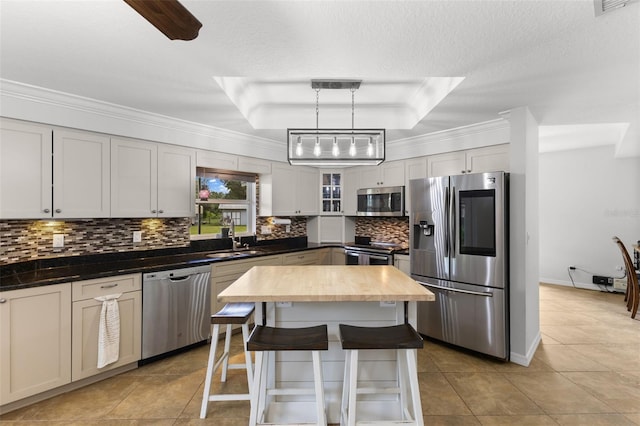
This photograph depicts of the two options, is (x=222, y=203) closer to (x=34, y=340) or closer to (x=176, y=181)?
(x=176, y=181)

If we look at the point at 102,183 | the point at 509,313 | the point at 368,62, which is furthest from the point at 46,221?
the point at 509,313

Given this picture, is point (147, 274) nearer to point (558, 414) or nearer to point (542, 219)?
point (558, 414)

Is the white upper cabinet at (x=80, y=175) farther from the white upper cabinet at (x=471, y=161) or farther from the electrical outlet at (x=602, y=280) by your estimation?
the electrical outlet at (x=602, y=280)

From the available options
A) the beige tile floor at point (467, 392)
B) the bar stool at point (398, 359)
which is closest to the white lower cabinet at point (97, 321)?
the beige tile floor at point (467, 392)

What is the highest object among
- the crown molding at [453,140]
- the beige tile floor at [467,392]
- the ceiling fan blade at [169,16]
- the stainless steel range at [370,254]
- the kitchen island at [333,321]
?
the crown molding at [453,140]

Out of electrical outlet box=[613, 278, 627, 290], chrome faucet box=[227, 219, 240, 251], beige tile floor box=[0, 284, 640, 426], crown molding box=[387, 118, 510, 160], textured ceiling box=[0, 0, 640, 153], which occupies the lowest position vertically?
beige tile floor box=[0, 284, 640, 426]

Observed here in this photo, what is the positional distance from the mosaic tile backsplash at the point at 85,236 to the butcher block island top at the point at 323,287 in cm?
162

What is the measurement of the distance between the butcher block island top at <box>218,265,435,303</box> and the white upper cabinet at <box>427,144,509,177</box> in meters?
1.84

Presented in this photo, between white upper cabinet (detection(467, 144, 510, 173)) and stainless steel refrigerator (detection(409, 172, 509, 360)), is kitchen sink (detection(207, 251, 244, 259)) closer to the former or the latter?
stainless steel refrigerator (detection(409, 172, 509, 360))

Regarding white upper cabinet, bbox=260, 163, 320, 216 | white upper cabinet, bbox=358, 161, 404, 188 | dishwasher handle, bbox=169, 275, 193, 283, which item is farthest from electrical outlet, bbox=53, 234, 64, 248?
white upper cabinet, bbox=358, 161, 404, 188

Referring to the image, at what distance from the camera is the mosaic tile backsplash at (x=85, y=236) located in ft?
8.48

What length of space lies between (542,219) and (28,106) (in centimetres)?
769

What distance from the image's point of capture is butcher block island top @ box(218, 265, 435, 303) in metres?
1.81

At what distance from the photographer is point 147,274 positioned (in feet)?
9.34
